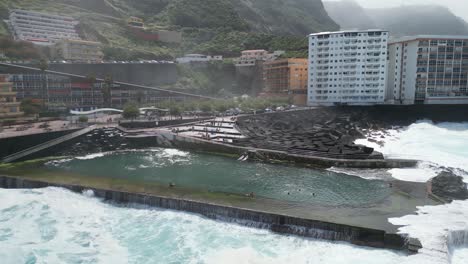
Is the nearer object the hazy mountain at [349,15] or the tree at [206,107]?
the tree at [206,107]

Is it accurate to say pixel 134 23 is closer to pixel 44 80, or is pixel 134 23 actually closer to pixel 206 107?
pixel 44 80

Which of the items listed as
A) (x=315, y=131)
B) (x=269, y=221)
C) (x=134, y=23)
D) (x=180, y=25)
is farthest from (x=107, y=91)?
(x=180, y=25)

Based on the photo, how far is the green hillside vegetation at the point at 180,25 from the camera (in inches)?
2943

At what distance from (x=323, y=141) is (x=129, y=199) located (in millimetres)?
20130

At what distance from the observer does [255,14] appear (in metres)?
117

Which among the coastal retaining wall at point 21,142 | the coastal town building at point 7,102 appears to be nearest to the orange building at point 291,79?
the coastal retaining wall at point 21,142

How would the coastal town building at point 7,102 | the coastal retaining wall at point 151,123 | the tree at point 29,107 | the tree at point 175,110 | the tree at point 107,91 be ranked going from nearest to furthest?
the coastal town building at point 7,102
the tree at point 29,107
the coastal retaining wall at point 151,123
the tree at point 175,110
the tree at point 107,91

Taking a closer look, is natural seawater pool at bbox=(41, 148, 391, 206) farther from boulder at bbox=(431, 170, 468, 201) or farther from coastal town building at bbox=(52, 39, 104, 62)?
coastal town building at bbox=(52, 39, 104, 62)

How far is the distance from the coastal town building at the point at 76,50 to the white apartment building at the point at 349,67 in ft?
118

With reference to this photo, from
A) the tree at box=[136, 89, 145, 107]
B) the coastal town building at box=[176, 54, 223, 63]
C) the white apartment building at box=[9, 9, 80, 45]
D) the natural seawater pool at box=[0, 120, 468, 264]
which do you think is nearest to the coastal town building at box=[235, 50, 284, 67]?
the coastal town building at box=[176, 54, 223, 63]

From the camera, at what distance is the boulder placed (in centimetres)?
2138

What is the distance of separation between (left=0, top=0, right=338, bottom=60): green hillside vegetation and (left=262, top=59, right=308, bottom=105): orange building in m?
11.5

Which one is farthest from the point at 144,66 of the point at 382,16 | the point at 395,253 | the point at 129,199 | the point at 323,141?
the point at 382,16

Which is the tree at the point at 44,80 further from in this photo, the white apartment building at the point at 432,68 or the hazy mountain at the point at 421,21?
the hazy mountain at the point at 421,21
